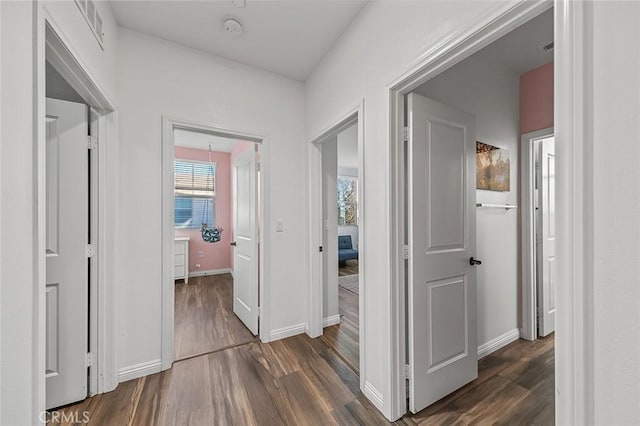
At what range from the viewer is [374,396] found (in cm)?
167

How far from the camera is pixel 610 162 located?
2.39 ft

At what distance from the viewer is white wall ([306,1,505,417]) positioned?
140 centimetres

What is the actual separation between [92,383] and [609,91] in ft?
10.1

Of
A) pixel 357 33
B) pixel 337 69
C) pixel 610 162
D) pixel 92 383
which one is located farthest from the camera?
pixel 337 69

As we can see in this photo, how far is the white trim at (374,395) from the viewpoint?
1.61 meters

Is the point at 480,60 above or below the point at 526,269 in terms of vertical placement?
above

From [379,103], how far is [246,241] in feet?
6.53

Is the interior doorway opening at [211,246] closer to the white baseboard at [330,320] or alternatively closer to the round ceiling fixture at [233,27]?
the white baseboard at [330,320]

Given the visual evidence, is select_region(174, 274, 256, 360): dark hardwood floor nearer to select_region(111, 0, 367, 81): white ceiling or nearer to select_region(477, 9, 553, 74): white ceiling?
select_region(111, 0, 367, 81): white ceiling

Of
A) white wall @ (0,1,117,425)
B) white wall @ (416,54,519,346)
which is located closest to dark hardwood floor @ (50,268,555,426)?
white wall @ (416,54,519,346)

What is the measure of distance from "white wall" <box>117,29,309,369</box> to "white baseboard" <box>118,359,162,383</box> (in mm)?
35

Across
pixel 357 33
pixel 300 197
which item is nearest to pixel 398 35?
pixel 357 33

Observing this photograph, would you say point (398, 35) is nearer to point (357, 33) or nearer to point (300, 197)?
point (357, 33)

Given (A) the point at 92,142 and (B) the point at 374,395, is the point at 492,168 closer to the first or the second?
(B) the point at 374,395
